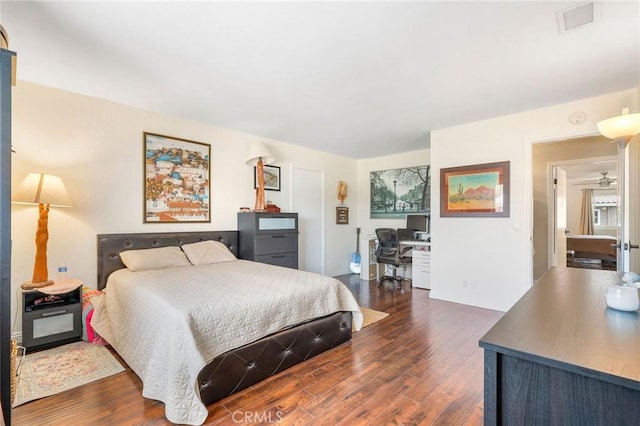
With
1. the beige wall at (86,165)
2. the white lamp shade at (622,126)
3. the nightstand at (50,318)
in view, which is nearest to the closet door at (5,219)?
the nightstand at (50,318)

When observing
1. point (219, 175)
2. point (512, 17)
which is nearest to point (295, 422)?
point (512, 17)

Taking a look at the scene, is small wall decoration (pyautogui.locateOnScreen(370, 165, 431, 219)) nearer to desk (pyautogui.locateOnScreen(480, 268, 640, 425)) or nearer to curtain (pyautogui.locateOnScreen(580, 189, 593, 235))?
desk (pyautogui.locateOnScreen(480, 268, 640, 425))

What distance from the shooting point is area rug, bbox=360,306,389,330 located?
3277 mm

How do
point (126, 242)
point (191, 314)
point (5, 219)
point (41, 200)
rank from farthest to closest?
point (126, 242)
point (41, 200)
point (191, 314)
point (5, 219)

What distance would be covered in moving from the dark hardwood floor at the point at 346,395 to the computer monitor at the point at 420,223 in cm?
249

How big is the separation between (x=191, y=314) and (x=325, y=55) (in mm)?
2098

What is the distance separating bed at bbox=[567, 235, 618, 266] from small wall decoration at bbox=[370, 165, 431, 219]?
4.28m

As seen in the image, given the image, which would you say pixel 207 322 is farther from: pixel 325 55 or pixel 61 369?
pixel 325 55

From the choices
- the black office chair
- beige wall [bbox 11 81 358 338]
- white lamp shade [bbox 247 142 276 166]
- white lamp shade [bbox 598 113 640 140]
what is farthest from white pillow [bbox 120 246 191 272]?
white lamp shade [bbox 598 113 640 140]

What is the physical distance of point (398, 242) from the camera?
192 inches

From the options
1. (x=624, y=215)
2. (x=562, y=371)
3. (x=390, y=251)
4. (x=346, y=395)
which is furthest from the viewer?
(x=390, y=251)

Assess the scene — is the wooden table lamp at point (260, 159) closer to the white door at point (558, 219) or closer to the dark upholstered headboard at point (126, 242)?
the dark upholstered headboard at point (126, 242)

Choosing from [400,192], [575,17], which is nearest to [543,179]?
[400,192]

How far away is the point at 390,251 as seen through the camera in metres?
4.96
